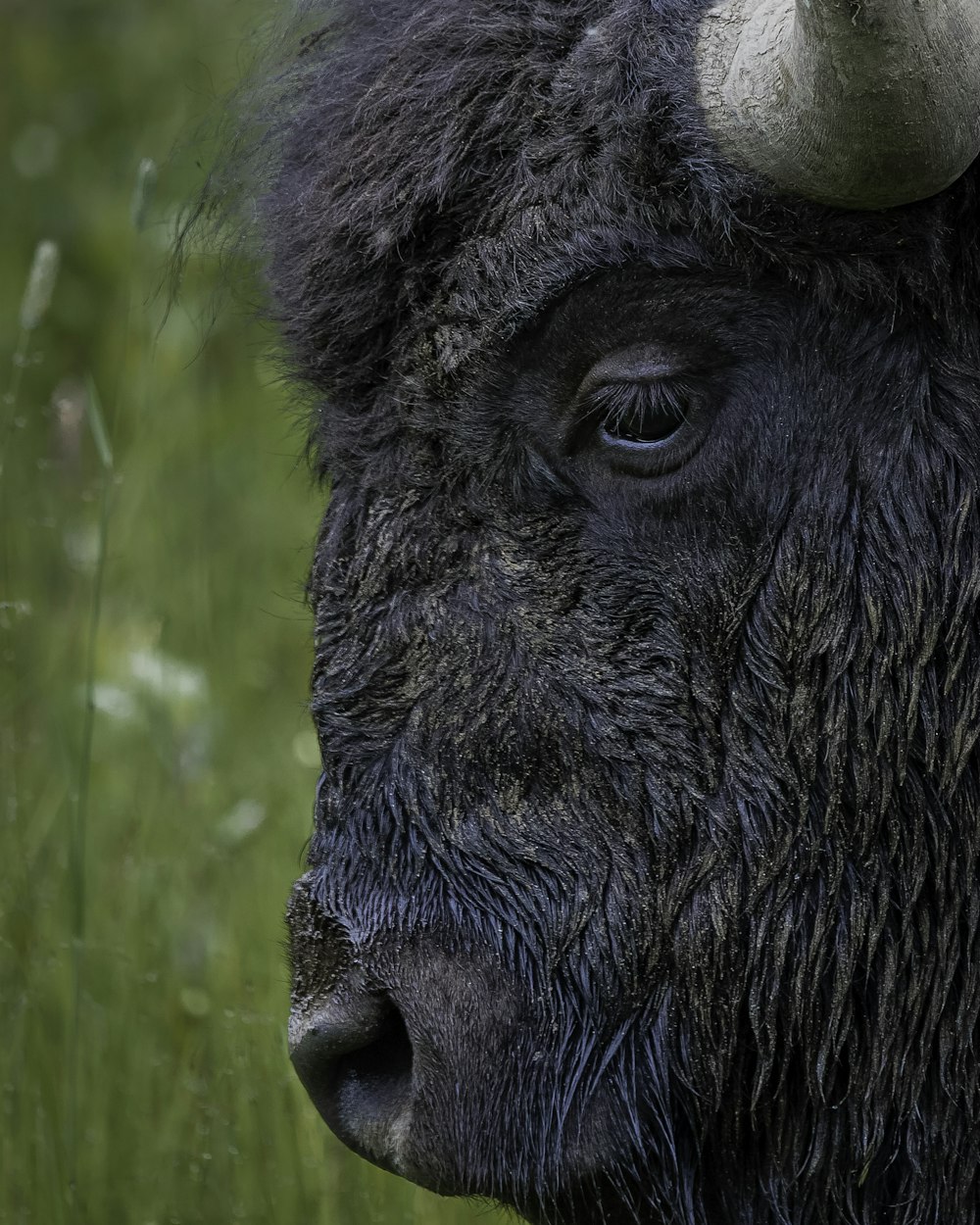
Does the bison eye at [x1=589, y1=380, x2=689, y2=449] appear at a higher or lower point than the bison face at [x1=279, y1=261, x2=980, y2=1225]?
higher

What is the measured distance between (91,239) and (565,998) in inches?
270

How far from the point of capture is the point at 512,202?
8.75 feet

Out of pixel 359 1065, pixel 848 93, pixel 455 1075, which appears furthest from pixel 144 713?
pixel 848 93

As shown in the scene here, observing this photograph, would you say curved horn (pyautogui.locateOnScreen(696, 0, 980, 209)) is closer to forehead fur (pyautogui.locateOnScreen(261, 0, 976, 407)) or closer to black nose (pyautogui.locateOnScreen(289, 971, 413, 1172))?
forehead fur (pyautogui.locateOnScreen(261, 0, 976, 407))

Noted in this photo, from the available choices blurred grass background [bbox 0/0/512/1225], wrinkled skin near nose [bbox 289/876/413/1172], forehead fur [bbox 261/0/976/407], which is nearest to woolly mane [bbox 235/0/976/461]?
forehead fur [bbox 261/0/976/407]

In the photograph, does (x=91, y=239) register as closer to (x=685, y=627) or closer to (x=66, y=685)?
(x=66, y=685)

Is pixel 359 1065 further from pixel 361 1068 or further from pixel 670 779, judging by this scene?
pixel 670 779

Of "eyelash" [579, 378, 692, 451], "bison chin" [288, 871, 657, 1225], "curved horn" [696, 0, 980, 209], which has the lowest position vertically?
"bison chin" [288, 871, 657, 1225]

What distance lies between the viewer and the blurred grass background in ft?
12.4

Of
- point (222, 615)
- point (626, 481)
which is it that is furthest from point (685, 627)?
point (222, 615)

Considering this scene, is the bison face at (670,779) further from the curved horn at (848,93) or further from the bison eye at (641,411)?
the curved horn at (848,93)

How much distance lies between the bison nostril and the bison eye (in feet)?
3.23

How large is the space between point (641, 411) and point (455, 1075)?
3.58 feet

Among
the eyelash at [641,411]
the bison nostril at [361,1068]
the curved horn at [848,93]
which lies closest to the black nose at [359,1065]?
the bison nostril at [361,1068]
